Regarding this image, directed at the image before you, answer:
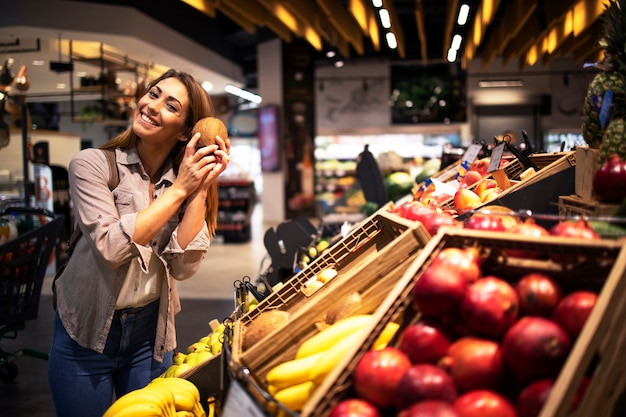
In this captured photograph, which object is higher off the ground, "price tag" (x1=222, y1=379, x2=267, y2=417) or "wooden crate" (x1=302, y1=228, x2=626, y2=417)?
"wooden crate" (x1=302, y1=228, x2=626, y2=417)

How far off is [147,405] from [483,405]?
923 millimetres

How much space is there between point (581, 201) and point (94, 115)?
36.7 feet

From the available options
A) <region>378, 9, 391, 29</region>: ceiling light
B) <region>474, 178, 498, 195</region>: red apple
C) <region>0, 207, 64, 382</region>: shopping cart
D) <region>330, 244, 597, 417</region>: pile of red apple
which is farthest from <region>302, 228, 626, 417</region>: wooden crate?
<region>378, 9, 391, 29</region>: ceiling light

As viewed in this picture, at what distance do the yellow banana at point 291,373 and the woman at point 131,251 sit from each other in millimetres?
735

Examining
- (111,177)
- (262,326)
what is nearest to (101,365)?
(111,177)

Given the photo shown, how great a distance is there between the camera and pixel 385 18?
6.09 m

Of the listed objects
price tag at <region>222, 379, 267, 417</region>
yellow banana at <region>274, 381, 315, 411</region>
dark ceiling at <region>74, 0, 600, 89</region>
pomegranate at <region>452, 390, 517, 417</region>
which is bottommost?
yellow banana at <region>274, 381, 315, 411</region>

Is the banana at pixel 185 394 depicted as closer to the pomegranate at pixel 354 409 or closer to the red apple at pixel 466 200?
the pomegranate at pixel 354 409

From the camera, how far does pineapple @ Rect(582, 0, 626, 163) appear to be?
1.62 metres

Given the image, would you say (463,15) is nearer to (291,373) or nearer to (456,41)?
(456,41)

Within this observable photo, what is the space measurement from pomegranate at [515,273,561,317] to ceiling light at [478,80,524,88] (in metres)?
13.9

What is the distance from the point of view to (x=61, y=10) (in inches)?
344

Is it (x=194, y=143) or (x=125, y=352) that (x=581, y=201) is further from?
(x=125, y=352)

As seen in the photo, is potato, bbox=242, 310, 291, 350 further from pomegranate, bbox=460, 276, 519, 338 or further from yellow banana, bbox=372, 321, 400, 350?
pomegranate, bbox=460, 276, 519, 338
